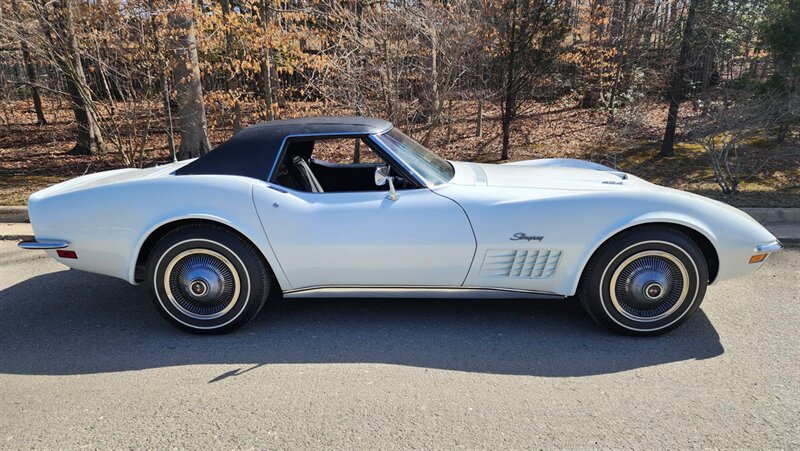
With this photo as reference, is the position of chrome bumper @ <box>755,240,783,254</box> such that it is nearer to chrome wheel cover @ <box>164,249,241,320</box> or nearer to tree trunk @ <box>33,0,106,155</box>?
chrome wheel cover @ <box>164,249,241,320</box>

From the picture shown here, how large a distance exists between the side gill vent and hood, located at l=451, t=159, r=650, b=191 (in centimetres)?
48

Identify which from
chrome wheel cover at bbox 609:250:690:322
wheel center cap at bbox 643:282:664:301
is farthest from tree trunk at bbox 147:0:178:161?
wheel center cap at bbox 643:282:664:301

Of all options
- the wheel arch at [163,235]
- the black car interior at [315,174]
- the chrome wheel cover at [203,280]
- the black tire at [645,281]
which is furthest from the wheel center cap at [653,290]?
the chrome wheel cover at [203,280]

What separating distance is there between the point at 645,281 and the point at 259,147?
108 inches

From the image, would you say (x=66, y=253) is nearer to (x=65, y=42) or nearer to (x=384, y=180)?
(x=384, y=180)

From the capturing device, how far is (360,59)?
27.2 feet

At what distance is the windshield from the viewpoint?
3.66 meters

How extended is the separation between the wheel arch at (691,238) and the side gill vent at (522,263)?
0.66 feet

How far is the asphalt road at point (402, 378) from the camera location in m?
2.60

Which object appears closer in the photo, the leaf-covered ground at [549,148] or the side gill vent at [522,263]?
the side gill vent at [522,263]

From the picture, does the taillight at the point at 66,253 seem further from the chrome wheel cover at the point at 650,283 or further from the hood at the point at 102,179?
the chrome wheel cover at the point at 650,283

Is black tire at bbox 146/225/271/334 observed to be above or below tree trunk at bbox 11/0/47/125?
below

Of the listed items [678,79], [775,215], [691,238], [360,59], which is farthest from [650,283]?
[678,79]

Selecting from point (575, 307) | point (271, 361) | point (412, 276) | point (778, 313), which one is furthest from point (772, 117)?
point (271, 361)
